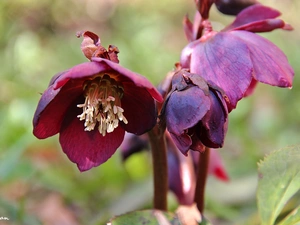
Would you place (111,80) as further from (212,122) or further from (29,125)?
(29,125)

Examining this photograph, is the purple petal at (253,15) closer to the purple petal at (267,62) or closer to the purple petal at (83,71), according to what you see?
the purple petal at (267,62)

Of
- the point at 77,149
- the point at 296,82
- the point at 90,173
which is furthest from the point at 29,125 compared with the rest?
the point at 296,82

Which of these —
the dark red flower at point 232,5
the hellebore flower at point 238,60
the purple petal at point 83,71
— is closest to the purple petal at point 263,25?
the hellebore flower at point 238,60

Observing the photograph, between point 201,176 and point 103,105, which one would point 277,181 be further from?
point 103,105

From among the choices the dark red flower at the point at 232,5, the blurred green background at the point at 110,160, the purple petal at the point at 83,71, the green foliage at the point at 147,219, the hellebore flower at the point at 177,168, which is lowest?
the blurred green background at the point at 110,160

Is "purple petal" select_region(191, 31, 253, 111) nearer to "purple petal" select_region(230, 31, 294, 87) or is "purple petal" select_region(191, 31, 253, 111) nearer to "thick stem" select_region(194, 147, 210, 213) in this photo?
"purple petal" select_region(230, 31, 294, 87)

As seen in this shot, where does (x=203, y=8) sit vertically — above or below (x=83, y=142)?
above

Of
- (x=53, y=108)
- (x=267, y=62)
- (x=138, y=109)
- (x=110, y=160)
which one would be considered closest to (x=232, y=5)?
(x=267, y=62)
